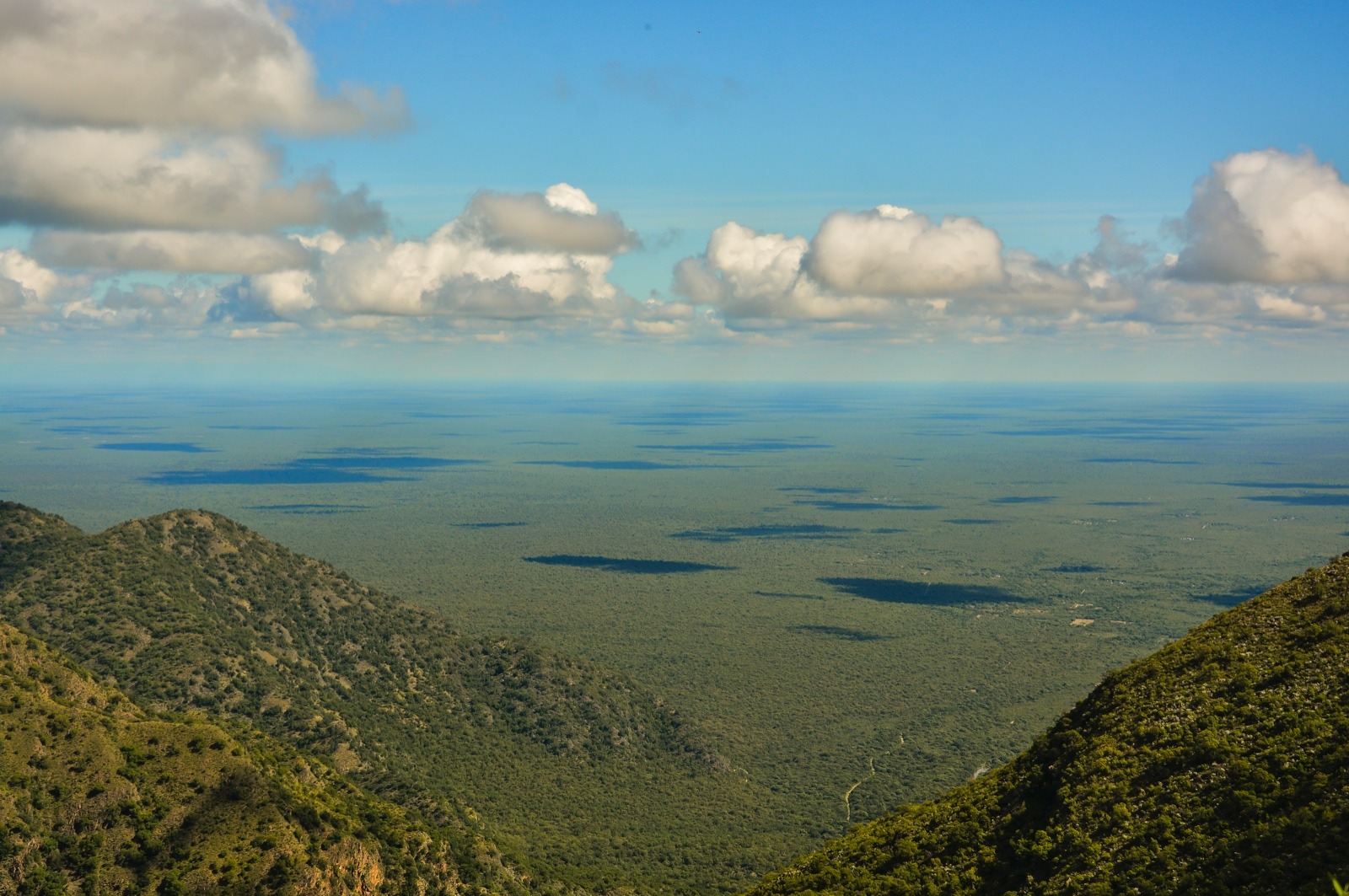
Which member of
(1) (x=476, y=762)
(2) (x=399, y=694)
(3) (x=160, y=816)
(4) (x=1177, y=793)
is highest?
(4) (x=1177, y=793)

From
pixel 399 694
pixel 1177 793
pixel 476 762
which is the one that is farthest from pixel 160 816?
pixel 1177 793

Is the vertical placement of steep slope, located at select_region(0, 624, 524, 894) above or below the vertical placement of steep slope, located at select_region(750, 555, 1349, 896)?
below

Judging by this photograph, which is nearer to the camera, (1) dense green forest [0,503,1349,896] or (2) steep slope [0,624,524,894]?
(1) dense green forest [0,503,1349,896]

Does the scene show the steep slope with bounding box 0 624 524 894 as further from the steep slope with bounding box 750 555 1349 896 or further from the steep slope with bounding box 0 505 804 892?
the steep slope with bounding box 750 555 1349 896

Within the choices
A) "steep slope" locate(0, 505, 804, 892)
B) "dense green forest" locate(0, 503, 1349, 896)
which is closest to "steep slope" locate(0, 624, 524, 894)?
"dense green forest" locate(0, 503, 1349, 896)

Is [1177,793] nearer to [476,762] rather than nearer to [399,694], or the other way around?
[476,762]

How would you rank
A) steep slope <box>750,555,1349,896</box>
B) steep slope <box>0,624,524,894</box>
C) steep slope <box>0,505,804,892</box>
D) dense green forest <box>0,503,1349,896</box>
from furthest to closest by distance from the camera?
steep slope <box>0,505,804,892</box>, steep slope <box>0,624,524,894</box>, dense green forest <box>0,503,1349,896</box>, steep slope <box>750,555,1349,896</box>

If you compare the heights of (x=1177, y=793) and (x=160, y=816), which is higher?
(x=1177, y=793)

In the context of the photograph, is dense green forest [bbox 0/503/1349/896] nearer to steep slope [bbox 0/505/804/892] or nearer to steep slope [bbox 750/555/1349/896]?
steep slope [bbox 750/555/1349/896]

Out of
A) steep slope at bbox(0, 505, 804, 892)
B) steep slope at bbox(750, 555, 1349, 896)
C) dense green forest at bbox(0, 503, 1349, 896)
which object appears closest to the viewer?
steep slope at bbox(750, 555, 1349, 896)
